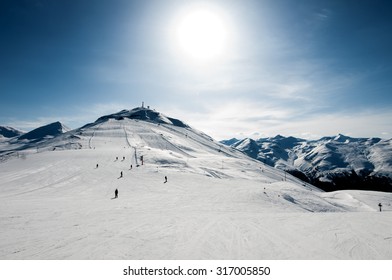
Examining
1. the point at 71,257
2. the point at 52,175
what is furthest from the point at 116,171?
the point at 71,257

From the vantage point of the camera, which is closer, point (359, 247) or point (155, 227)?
point (359, 247)

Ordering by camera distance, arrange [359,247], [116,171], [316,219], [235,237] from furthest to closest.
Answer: [116,171]
[316,219]
[235,237]
[359,247]

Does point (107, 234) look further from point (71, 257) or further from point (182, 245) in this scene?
point (182, 245)

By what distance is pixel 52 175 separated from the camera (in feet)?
141

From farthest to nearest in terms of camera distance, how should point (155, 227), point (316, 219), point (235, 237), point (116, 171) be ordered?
point (116, 171) < point (316, 219) < point (155, 227) < point (235, 237)

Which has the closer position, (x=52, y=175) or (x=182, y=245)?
(x=182, y=245)

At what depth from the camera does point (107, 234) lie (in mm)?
14141
